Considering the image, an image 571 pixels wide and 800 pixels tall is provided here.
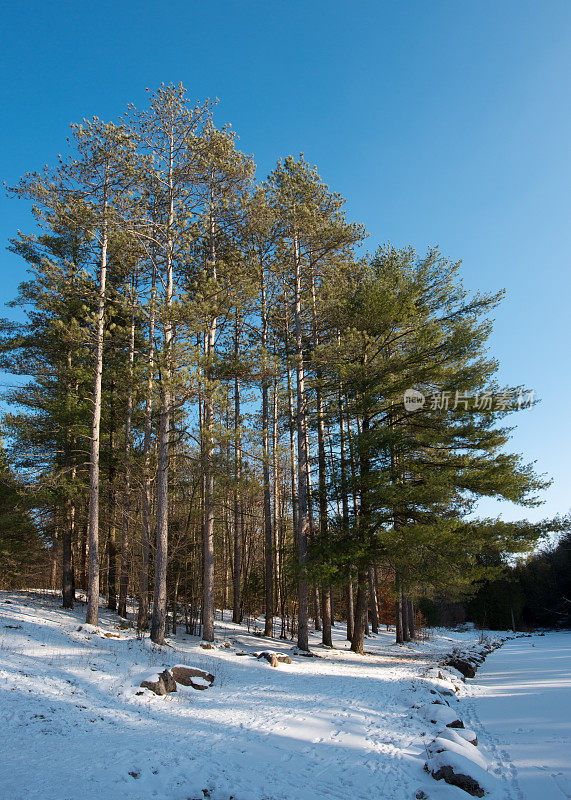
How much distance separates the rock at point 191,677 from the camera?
8.58 meters

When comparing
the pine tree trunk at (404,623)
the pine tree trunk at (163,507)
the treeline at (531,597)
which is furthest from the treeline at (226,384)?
the treeline at (531,597)

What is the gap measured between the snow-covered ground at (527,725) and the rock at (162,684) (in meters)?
5.14

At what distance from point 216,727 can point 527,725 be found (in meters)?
5.76

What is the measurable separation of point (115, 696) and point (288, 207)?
1459 centimetres

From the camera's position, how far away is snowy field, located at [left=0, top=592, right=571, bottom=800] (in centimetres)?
475

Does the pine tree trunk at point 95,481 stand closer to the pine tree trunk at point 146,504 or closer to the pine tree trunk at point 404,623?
the pine tree trunk at point 146,504

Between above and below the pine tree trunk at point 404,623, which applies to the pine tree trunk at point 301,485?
above

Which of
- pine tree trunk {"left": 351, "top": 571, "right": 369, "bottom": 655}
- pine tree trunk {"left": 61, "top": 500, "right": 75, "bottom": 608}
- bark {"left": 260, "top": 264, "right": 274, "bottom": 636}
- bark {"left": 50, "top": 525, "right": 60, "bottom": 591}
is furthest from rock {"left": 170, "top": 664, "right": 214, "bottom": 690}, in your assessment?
bark {"left": 50, "top": 525, "right": 60, "bottom": 591}

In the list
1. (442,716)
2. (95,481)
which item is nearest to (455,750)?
(442,716)

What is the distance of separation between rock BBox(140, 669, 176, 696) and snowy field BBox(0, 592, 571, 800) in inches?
6.3

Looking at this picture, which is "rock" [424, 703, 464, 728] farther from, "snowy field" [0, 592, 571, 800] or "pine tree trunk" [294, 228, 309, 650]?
"pine tree trunk" [294, 228, 309, 650]

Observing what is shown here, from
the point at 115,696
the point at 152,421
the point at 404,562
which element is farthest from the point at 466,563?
the point at 152,421

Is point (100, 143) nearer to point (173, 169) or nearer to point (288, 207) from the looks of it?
point (173, 169)

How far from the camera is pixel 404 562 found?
1334 cm
